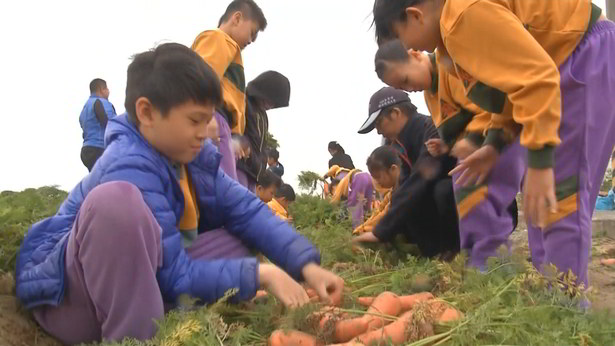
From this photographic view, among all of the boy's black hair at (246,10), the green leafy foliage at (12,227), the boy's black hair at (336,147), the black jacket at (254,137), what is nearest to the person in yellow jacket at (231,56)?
the boy's black hair at (246,10)

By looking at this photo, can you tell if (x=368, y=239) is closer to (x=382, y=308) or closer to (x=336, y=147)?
(x=382, y=308)

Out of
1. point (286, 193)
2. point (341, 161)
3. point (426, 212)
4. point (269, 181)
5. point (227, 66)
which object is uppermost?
point (227, 66)

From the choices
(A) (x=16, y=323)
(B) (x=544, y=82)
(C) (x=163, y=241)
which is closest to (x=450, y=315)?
(B) (x=544, y=82)

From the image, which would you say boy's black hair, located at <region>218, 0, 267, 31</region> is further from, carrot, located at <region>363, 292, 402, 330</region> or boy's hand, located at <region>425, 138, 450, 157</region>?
carrot, located at <region>363, 292, 402, 330</region>

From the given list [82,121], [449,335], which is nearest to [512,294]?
[449,335]

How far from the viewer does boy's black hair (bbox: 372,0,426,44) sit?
2.07 metres

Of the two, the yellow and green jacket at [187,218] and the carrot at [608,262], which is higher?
the yellow and green jacket at [187,218]

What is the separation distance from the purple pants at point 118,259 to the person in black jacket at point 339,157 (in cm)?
796

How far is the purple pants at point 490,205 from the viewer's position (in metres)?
2.55

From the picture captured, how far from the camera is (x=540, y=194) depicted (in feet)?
5.96

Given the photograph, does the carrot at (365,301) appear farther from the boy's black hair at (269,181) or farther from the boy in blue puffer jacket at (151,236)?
the boy's black hair at (269,181)

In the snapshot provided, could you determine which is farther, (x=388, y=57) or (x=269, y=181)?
(x=269, y=181)

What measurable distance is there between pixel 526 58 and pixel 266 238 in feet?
3.22

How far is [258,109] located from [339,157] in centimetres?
575
